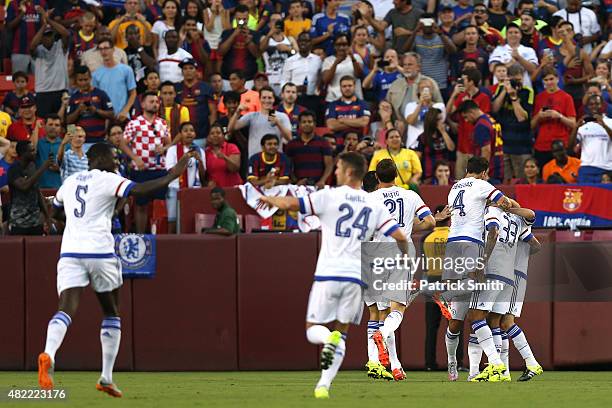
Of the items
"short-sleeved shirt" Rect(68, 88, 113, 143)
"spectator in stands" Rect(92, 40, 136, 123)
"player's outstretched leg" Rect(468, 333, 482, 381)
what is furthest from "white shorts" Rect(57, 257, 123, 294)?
"spectator in stands" Rect(92, 40, 136, 123)

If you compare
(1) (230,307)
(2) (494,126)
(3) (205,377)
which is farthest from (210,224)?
(2) (494,126)

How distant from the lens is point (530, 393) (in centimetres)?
1173

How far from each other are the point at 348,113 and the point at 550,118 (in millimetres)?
3326

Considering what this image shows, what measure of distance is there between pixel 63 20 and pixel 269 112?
520 cm

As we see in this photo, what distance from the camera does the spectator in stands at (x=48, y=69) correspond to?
73.5 ft

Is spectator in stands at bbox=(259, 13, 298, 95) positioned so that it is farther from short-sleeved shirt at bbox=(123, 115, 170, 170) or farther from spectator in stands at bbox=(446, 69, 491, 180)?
short-sleeved shirt at bbox=(123, 115, 170, 170)

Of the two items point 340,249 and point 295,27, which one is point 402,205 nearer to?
point 340,249

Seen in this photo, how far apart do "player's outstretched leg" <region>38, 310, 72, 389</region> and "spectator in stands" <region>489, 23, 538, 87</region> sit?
1237cm

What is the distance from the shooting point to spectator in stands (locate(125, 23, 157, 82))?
22312 mm

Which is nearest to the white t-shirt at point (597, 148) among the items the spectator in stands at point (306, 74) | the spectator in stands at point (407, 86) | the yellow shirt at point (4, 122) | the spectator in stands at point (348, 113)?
the spectator in stands at point (407, 86)

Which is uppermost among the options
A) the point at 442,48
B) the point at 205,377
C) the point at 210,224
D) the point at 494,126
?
the point at 442,48

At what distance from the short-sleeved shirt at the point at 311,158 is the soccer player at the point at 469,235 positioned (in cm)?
569

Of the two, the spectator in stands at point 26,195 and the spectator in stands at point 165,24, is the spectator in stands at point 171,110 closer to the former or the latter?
the spectator in stands at point 165,24

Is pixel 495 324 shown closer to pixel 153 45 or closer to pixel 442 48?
pixel 442 48
